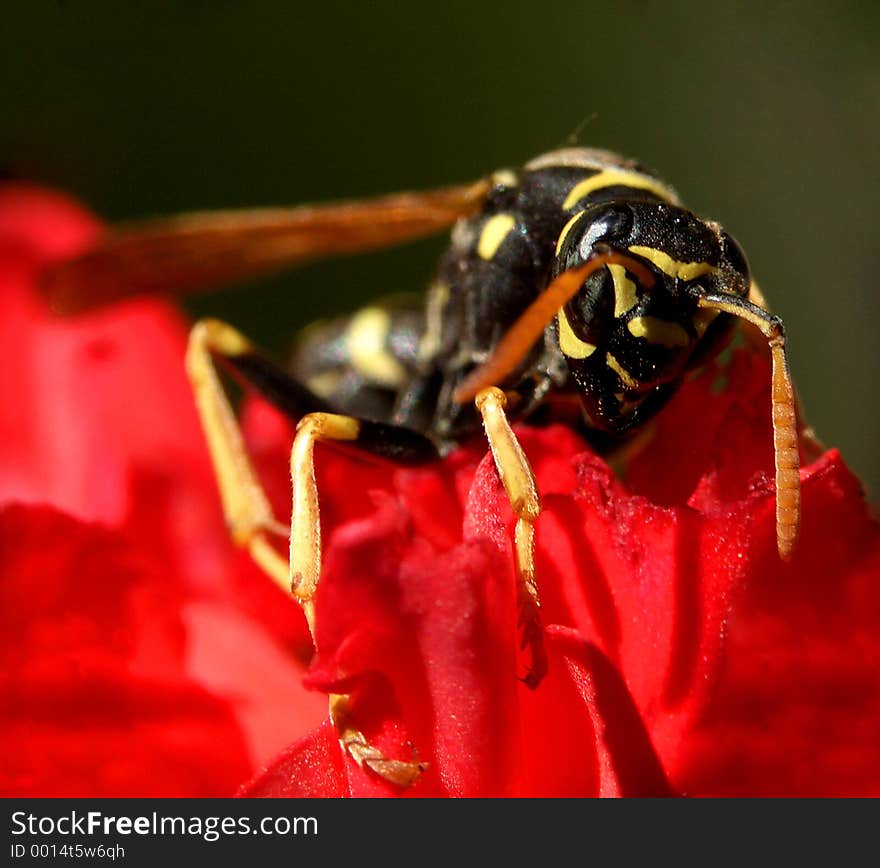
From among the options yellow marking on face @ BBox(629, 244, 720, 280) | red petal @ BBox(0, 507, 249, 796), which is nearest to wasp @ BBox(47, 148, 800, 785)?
yellow marking on face @ BBox(629, 244, 720, 280)

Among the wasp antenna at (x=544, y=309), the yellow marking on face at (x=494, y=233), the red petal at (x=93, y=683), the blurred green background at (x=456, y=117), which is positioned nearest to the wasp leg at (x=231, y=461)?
the red petal at (x=93, y=683)

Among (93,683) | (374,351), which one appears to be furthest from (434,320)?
(93,683)

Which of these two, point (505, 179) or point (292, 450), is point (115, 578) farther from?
point (505, 179)

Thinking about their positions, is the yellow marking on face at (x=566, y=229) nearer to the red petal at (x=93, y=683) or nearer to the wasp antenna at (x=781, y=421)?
the wasp antenna at (x=781, y=421)

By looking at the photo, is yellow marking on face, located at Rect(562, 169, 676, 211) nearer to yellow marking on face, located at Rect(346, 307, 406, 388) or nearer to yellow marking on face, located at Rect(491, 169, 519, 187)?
yellow marking on face, located at Rect(491, 169, 519, 187)

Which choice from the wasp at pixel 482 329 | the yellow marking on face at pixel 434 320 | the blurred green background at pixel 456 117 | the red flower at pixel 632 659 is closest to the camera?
the red flower at pixel 632 659
